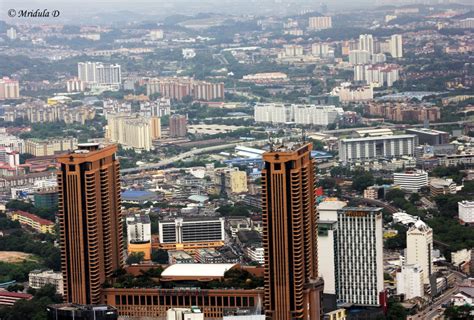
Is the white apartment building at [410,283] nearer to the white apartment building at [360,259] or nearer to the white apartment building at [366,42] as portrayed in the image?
the white apartment building at [360,259]

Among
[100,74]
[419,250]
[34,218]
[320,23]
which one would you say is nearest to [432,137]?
[34,218]

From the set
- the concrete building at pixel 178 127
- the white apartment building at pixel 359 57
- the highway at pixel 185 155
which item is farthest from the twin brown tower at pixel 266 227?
the white apartment building at pixel 359 57

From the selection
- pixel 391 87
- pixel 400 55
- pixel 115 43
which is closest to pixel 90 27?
pixel 115 43

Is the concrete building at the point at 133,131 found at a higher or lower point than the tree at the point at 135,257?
higher

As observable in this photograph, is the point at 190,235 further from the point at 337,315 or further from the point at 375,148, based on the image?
the point at 375,148

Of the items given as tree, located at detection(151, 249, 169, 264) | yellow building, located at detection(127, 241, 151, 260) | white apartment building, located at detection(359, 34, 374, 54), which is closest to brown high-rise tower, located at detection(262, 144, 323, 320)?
tree, located at detection(151, 249, 169, 264)

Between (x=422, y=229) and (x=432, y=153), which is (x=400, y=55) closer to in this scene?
(x=432, y=153)

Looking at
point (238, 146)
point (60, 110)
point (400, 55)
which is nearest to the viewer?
point (238, 146)
